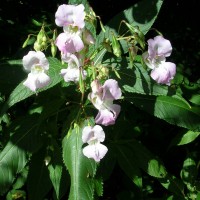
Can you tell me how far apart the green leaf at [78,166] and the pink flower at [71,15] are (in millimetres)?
358

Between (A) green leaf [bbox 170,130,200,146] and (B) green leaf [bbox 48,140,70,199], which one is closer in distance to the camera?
(B) green leaf [bbox 48,140,70,199]

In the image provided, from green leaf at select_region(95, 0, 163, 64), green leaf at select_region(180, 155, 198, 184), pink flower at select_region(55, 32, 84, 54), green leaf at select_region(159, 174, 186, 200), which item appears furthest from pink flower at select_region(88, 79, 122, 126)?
green leaf at select_region(180, 155, 198, 184)

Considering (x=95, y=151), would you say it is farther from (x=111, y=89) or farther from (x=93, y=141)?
(x=111, y=89)

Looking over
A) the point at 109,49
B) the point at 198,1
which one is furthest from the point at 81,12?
the point at 198,1

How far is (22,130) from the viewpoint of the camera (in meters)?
1.75

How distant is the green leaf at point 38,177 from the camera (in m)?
1.82

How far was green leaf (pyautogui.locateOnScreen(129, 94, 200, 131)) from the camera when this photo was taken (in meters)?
1.64

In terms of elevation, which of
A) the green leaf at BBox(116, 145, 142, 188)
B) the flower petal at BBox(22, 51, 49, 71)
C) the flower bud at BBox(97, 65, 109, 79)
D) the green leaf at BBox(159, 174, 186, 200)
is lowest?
the green leaf at BBox(159, 174, 186, 200)

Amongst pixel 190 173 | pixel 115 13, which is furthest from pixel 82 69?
pixel 115 13

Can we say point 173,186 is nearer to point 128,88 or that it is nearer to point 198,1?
point 128,88

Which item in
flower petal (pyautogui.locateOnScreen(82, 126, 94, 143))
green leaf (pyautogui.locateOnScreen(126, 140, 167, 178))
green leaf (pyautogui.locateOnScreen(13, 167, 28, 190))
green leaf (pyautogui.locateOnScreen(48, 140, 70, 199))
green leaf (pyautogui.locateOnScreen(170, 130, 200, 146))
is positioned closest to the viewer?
flower petal (pyautogui.locateOnScreen(82, 126, 94, 143))

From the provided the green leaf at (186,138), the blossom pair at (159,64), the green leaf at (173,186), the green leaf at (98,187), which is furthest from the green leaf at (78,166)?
the green leaf at (186,138)

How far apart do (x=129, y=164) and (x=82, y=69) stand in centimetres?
59

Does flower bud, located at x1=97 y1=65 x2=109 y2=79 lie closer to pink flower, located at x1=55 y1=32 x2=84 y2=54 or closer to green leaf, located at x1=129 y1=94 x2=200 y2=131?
pink flower, located at x1=55 y1=32 x2=84 y2=54
